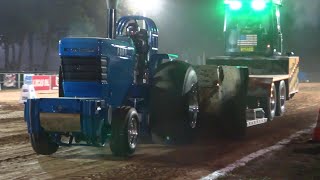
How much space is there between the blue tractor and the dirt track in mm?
316

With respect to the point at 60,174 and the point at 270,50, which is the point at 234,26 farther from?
the point at 60,174

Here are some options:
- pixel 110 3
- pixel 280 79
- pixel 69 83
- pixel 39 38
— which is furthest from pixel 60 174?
pixel 39 38

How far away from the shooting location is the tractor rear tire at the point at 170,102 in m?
9.87

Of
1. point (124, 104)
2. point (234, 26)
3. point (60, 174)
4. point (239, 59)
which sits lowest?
point (60, 174)

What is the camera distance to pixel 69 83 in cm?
888

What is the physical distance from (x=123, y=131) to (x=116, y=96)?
30.3 inches

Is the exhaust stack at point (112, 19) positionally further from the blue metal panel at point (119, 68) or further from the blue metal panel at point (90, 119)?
the blue metal panel at point (90, 119)

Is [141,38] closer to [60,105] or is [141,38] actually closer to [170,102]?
[170,102]

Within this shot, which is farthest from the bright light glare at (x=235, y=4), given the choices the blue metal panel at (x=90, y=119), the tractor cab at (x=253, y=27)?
the blue metal panel at (x=90, y=119)

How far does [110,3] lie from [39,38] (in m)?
49.9

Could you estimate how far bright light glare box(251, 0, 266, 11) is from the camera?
1722 centimetres

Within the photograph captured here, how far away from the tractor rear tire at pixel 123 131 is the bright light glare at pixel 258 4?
378 inches

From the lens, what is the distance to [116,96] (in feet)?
29.9

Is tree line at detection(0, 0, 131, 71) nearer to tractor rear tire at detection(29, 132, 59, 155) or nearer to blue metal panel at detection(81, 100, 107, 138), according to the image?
tractor rear tire at detection(29, 132, 59, 155)
